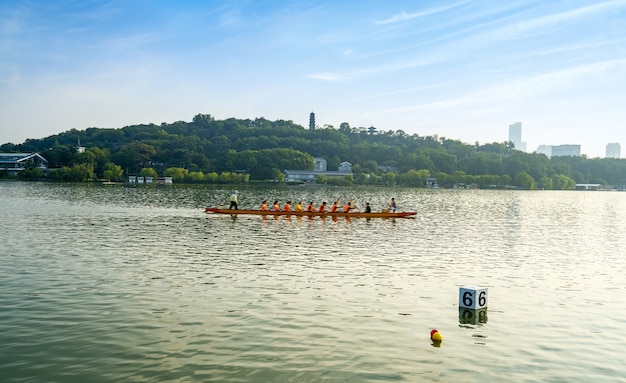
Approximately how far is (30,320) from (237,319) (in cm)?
476

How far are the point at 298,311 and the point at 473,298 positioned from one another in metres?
4.60

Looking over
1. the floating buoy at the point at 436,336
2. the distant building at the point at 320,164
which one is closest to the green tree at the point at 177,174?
the distant building at the point at 320,164

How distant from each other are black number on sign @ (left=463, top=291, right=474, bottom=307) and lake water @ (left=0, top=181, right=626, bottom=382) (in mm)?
437

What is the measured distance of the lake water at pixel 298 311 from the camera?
10.3m

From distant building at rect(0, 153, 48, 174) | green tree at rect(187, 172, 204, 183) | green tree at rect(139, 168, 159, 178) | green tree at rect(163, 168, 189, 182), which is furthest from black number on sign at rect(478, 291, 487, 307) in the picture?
distant building at rect(0, 153, 48, 174)

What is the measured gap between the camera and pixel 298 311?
13.9 meters

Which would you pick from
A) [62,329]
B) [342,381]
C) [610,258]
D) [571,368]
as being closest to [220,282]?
[62,329]

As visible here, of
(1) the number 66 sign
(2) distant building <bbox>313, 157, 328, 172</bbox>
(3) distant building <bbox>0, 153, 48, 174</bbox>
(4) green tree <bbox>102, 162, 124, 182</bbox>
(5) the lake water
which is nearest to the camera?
(5) the lake water

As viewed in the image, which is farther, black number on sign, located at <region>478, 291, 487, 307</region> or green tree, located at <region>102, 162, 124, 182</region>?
green tree, located at <region>102, 162, 124, 182</region>

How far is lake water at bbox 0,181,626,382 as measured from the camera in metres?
10.3

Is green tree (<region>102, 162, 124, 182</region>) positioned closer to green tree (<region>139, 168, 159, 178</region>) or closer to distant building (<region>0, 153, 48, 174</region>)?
green tree (<region>139, 168, 159, 178</region>)

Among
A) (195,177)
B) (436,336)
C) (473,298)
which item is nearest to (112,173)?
(195,177)

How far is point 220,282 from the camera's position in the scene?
55.7 feet

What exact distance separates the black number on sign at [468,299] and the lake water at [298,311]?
0.44 meters
